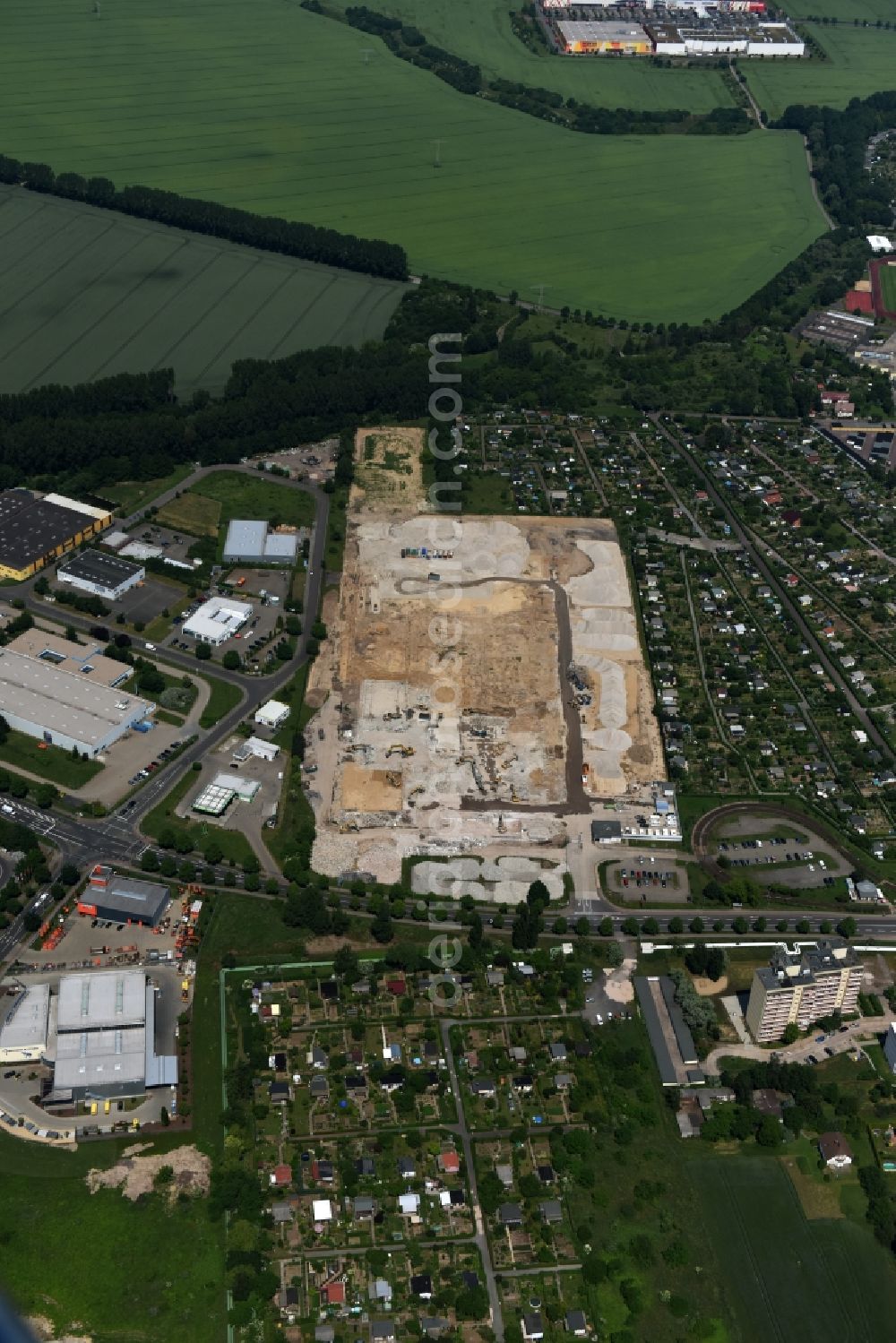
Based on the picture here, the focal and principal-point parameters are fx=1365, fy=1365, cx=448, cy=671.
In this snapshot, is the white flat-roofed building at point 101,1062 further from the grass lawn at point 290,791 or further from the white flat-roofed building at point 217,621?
the white flat-roofed building at point 217,621

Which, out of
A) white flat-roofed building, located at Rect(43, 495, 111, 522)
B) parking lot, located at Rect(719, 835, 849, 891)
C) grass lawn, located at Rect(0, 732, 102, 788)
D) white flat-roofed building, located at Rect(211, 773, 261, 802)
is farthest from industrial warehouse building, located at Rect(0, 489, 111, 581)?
parking lot, located at Rect(719, 835, 849, 891)

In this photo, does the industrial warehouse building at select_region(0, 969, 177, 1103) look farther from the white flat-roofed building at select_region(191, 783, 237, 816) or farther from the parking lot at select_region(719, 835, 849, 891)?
the parking lot at select_region(719, 835, 849, 891)

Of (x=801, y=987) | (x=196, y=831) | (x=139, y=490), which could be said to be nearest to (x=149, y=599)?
(x=139, y=490)

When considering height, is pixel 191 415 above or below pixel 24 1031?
above

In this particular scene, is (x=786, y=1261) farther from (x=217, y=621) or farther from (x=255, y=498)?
(x=255, y=498)

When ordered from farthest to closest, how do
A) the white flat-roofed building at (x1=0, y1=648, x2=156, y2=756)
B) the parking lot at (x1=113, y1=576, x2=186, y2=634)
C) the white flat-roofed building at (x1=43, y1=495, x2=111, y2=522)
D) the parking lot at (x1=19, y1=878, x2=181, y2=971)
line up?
1. the white flat-roofed building at (x1=43, y1=495, x2=111, y2=522)
2. the parking lot at (x1=113, y1=576, x2=186, y2=634)
3. the white flat-roofed building at (x1=0, y1=648, x2=156, y2=756)
4. the parking lot at (x1=19, y1=878, x2=181, y2=971)

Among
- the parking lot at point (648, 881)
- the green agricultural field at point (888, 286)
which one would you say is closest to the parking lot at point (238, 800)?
the parking lot at point (648, 881)

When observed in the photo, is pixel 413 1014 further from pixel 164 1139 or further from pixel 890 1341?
pixel 890 1341
